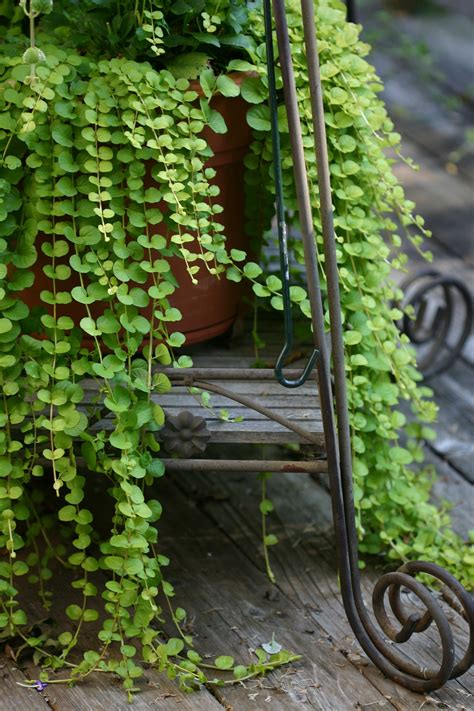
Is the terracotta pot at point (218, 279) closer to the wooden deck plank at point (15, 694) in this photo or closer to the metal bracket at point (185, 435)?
the metal bracket at point (185, 435)

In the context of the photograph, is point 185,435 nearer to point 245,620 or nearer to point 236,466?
point 236,466

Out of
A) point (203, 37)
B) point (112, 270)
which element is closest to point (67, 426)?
point (112, 270)

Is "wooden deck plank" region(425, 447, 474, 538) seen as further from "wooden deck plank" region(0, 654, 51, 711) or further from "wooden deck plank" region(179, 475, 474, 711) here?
"wooden deck plank" region(0, 654, 51, 711)

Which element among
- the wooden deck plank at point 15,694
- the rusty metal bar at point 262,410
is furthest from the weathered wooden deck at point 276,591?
A: the rusty metal bar at point 262,410

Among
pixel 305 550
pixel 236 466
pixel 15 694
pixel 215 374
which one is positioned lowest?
pixel 15 694

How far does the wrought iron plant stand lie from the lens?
1.42 meters

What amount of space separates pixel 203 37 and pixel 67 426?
0.59 metres

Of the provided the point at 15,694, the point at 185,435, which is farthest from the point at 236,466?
the point at 15,694

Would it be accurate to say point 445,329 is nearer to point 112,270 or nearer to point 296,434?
point 296,434

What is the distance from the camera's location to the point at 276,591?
1.77 meters

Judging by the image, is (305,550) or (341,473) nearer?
(341,473)

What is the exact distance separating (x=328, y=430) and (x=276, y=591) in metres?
0.40

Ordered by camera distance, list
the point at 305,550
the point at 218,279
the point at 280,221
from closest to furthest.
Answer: the point at 280,221 → the point at 218,279 → the point at 305,550

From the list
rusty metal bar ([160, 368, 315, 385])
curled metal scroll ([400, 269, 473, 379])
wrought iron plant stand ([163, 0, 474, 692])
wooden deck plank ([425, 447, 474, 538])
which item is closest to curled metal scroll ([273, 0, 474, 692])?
wrought iron plant stand ([163, 0, 474, 692])
